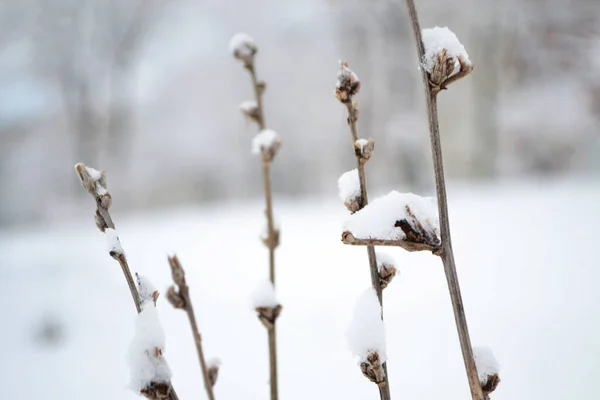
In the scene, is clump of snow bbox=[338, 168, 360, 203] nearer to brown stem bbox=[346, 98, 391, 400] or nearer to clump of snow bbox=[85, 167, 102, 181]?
brown stem bbox=[346, 98, 391, 400]

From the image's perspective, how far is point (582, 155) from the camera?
12.8 feet

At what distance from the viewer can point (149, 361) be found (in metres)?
0.27

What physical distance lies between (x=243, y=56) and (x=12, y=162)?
6.31m

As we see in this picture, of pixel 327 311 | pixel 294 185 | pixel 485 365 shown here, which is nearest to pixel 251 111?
pixel 485 365

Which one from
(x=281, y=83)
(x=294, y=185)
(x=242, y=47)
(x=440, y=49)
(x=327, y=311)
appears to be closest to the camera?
(x=440, y=49)

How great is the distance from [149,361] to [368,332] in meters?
0.14

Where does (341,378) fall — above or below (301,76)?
below

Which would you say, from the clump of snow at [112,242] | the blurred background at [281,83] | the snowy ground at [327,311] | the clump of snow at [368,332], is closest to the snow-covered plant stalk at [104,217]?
the clump of snow at [112,242]

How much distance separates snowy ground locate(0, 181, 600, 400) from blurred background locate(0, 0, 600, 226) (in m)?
1.54

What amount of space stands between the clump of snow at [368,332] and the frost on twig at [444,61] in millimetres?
144

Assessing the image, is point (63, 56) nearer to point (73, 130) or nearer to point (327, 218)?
point (73, 130)

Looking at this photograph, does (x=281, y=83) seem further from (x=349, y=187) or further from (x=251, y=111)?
(x=349, y=187)

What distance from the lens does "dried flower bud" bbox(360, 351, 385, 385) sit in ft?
0.90

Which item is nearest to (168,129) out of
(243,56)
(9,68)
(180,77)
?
(180,77)
